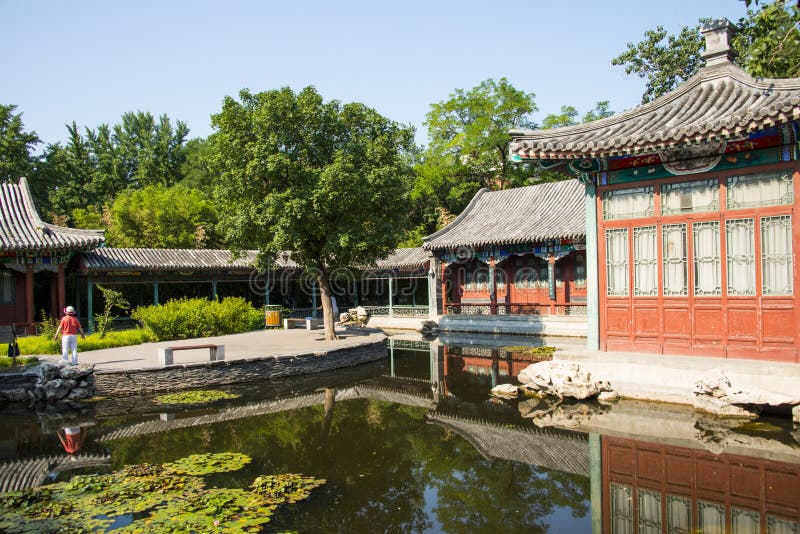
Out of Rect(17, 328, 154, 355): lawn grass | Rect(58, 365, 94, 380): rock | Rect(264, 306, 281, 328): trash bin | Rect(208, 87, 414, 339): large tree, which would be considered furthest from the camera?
Rect(264, 306, 281, 328): trash bin

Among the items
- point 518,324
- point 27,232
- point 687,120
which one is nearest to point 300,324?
point 518,324

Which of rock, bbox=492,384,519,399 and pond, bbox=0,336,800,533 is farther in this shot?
rock, bbox=492,384,519,399

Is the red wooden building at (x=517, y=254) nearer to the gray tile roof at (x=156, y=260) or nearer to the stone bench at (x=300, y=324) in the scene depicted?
the stone bench at (x=300, y=324)

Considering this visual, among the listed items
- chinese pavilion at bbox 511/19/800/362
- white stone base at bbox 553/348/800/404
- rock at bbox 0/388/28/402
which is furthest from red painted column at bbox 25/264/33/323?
white stone base at bbox 553/348/800/404

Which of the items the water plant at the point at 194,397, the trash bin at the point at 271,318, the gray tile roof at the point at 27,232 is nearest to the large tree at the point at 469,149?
the trash bin at the point at 271,318

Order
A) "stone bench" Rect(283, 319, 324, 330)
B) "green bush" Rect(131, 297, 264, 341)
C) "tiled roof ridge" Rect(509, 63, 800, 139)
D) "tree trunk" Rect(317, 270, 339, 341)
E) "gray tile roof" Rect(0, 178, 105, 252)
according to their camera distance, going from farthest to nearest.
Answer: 1. "stone bench" Rect(283, 319, 324, 330)
2. "gray tile roof" Rect(0, 178, 105, 252)
3. "green bush" Rect(131, 297, 264, 341)
4. "tree trunk" Rect(317, 270, 339, 341)
5. "tiled roof ridge" Rect(509, 63, 800, 139)

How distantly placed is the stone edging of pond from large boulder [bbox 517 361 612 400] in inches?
203

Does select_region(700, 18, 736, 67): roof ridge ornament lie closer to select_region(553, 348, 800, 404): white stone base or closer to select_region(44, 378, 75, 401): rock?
select_region(553, 348, 800, 404): white stone base

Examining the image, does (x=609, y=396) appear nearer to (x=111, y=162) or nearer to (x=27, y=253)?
(x=27, y=253)

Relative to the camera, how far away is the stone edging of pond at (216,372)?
11258 millimetres

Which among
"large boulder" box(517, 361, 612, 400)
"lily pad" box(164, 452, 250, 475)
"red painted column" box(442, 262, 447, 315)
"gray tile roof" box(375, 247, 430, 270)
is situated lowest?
"lily pad" box(164, 452, 250, 475)

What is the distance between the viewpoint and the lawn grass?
544 inches

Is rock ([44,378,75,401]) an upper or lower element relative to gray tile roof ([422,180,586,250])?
lower

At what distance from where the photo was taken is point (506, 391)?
10594mm
